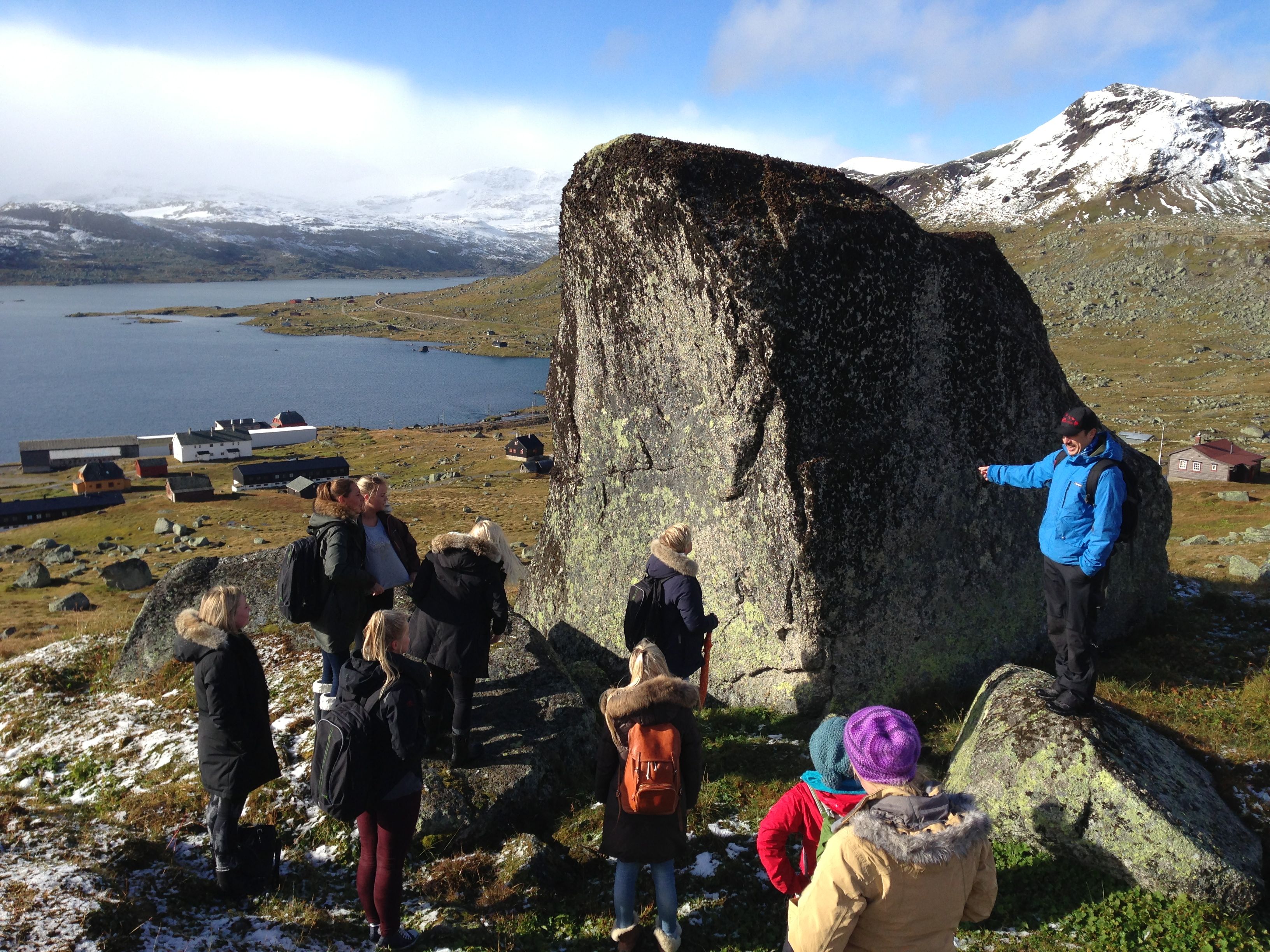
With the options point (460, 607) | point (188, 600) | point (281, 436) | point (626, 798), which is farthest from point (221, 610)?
point (281, 436)

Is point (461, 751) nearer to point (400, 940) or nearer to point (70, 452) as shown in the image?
point (400, 940)

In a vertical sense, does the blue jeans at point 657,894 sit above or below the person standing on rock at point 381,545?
below

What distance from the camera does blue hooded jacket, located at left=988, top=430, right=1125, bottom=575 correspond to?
293 inches

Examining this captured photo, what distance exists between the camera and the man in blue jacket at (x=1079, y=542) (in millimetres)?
7492

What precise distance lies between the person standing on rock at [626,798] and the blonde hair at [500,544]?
8.52 ft

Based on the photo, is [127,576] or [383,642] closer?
[383,642]

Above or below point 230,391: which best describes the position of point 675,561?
above

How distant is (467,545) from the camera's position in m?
8.14

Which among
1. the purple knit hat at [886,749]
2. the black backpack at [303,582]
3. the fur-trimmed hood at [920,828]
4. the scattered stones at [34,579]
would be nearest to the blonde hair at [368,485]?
the black backpack at [303,582]

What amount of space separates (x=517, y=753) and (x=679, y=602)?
2.58m

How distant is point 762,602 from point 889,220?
17.0ft

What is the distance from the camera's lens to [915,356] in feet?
33.9

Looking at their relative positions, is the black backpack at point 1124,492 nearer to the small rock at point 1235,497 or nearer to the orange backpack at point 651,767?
the orange backpack at point 651,767

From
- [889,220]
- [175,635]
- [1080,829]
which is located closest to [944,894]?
[1080,829]
